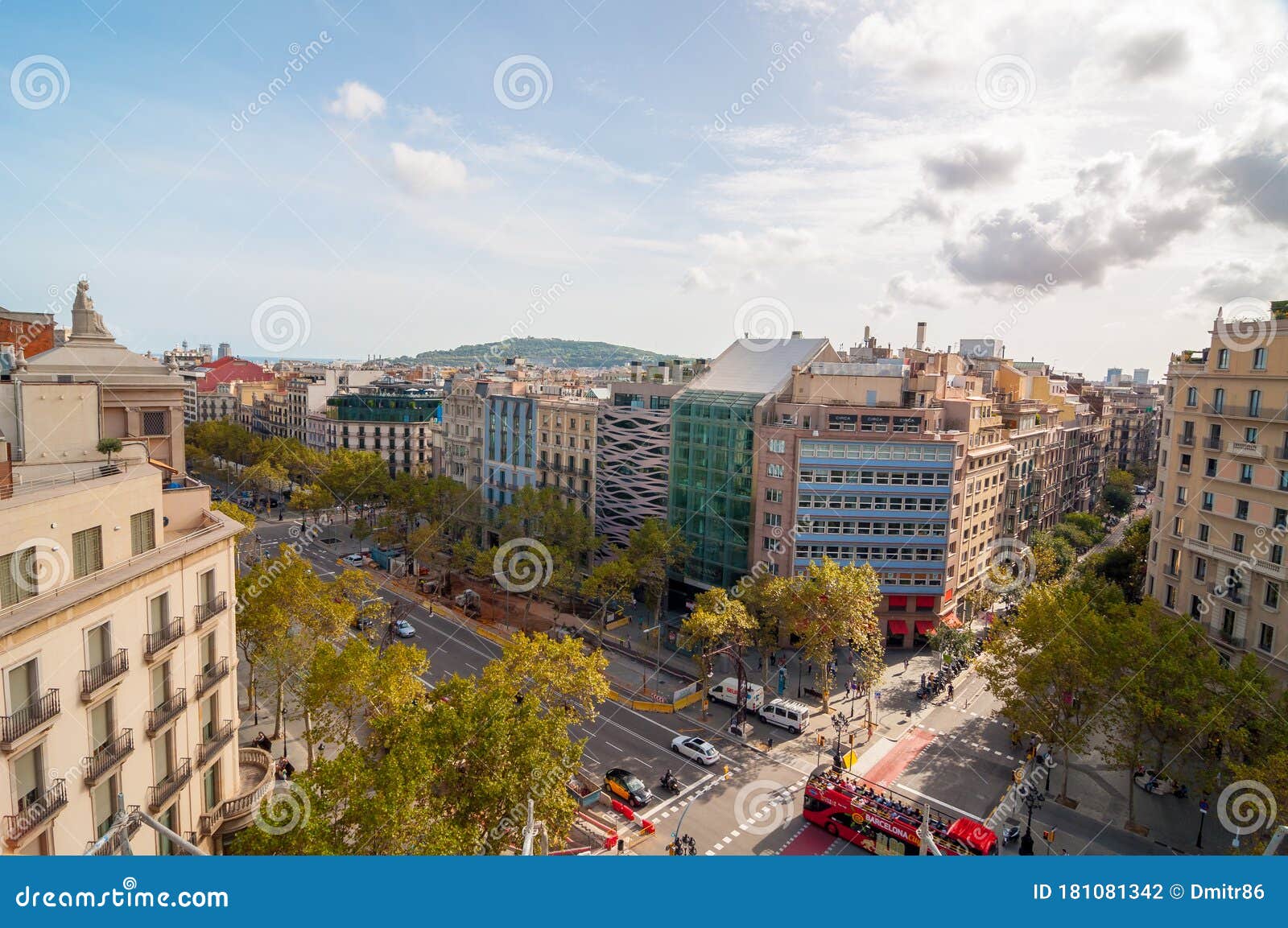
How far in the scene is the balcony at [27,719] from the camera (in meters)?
14.9

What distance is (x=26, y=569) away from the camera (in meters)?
16.2

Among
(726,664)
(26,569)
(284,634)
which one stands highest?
(26,569)

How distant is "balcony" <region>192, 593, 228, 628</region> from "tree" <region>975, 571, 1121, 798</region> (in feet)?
103

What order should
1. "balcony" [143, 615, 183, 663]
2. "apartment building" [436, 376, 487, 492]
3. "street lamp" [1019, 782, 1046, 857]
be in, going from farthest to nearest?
1. "apartment building" [436, 376, 487, 492]
2. "street lamp" [1019, 782, 1046, 857]
3. "balcony" [143, 615, 183, 663]

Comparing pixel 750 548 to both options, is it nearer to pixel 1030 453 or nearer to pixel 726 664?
pixel 726 664

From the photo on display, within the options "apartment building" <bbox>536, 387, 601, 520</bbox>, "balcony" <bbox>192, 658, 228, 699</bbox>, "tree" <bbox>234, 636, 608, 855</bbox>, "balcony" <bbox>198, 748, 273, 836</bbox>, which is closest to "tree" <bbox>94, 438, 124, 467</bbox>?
"balcony" <bbox>192, 658, 228, 699</bbox>

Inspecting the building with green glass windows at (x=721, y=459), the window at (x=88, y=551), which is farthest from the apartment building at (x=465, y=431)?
the window at (x=88, y=551)

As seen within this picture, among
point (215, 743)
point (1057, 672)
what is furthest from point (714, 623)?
point (215, 743)

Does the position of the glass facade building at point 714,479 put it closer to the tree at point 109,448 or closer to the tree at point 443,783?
the tree at point 443,783

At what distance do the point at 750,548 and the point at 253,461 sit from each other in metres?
76.0

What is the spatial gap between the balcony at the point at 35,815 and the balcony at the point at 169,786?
150 inches

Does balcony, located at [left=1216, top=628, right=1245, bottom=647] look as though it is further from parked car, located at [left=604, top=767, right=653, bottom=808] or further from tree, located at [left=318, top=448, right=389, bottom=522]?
tree, located at [left=318, top=448, right=389, bottom=522]

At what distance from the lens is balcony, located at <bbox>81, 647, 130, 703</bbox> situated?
1733 cm

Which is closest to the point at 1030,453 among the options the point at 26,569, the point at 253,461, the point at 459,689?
the point at 459,689
